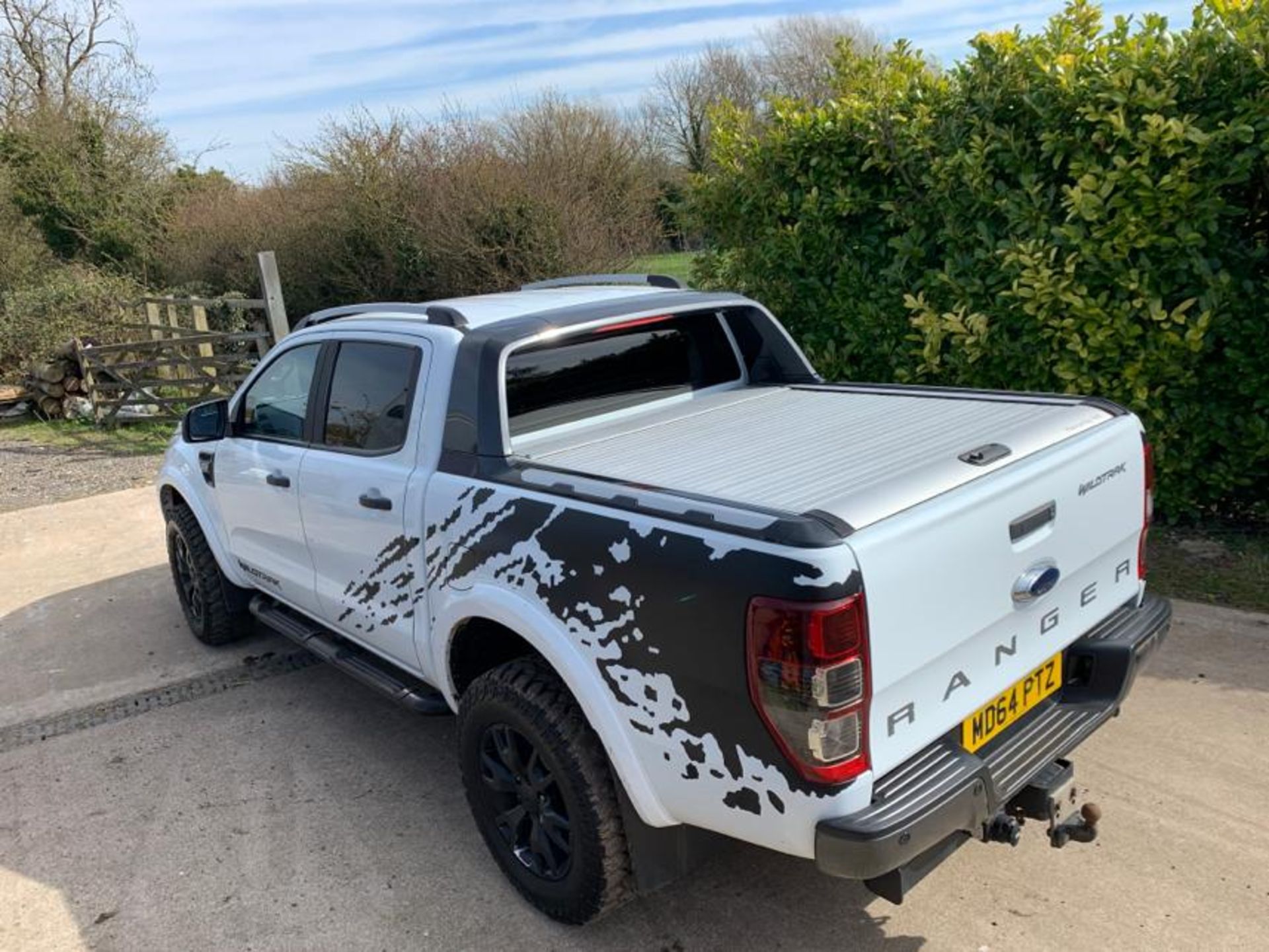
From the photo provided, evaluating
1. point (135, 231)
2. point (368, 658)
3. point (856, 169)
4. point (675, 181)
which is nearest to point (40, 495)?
point (368, 658)

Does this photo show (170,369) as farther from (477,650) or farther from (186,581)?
(477,650)

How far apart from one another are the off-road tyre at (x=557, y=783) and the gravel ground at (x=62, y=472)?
8.07 meters

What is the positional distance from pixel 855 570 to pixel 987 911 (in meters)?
1.40

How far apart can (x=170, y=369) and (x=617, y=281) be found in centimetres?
1103

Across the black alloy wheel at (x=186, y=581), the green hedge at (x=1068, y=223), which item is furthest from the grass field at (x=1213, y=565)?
the black alloy wheel at (x=186, y=581)

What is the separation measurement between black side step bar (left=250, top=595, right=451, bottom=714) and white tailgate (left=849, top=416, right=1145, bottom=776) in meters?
1.71

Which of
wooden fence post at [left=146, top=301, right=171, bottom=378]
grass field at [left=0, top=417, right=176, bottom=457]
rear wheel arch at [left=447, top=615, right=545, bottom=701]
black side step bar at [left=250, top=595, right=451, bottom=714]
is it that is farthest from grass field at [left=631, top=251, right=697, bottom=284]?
rear wheel arch at [left=447, top=615, right=545, bottom=701]

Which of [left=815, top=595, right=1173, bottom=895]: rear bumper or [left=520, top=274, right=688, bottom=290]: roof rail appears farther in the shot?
[left=520, top=274, right=688, bottom=290]: roof rail

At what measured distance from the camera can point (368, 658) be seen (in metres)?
3.89

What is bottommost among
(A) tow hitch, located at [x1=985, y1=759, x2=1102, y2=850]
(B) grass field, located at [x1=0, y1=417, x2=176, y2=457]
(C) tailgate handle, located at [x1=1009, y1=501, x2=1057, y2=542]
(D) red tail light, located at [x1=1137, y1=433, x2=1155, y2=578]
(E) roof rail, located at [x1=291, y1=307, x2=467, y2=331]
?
(B) grass field, located at [x1=0, y1=417, x2=176, y2=457]

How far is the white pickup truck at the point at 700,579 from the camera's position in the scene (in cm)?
218

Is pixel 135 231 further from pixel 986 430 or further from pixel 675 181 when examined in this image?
pixel 986 430

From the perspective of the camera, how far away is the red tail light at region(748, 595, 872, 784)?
2078 mm

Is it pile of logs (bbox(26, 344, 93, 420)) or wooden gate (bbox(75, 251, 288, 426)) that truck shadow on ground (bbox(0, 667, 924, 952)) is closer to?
wooden gate (bbox(75, 251, 288, 426))
